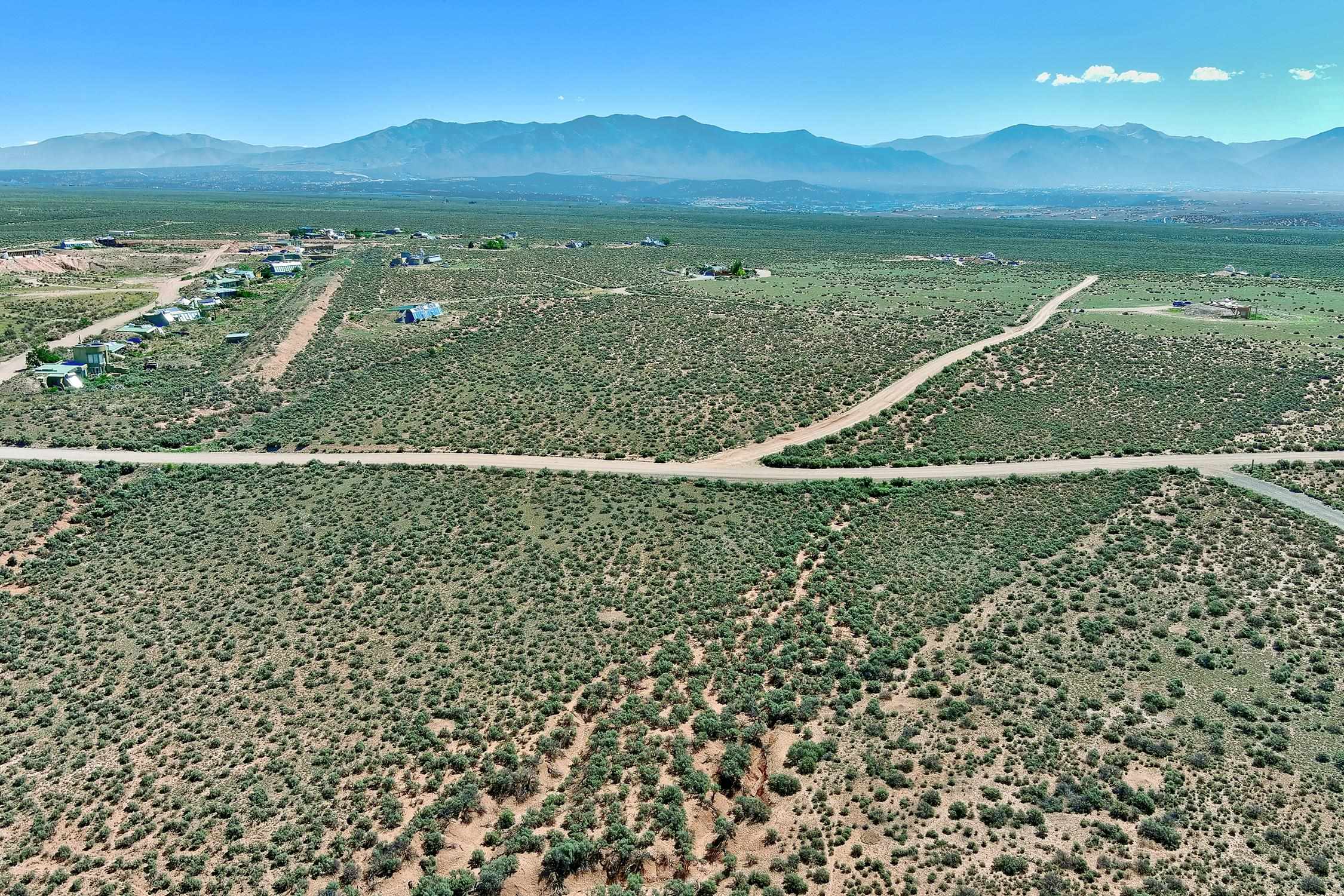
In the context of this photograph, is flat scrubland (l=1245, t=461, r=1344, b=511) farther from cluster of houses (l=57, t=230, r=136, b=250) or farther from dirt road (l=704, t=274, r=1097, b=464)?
cluster of houses (l=57, t=230, r=136, b=250)

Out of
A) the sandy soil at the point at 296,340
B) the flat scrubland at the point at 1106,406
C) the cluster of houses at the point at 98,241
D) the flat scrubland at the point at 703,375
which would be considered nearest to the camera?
the flat scrubland at the point at 1106,406

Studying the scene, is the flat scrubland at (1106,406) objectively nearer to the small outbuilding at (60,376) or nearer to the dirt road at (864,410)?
the dirt road at (864,410)

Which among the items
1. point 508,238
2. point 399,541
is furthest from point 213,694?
point 508,238

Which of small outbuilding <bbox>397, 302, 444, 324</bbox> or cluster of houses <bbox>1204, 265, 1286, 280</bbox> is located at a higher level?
cluster of houses <bbox>1204, 265, 1286, 280</bbox>

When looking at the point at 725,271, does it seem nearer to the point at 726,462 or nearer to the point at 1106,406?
the point at 1106,406

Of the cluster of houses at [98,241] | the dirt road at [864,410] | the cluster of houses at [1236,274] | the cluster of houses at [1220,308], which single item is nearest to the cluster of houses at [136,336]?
the cluster of houses at [98,241]

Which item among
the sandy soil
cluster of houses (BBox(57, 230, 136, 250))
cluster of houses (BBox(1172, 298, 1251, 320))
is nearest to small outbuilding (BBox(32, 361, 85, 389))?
the sandy soil
